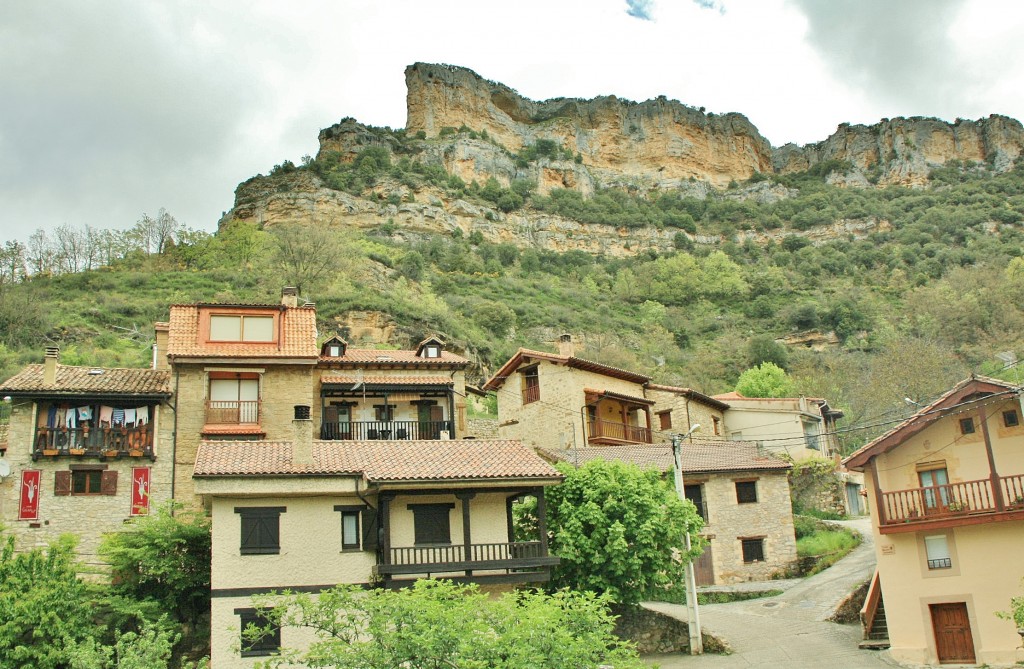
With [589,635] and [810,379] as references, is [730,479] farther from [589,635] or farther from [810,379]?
[810,379]

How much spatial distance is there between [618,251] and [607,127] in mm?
42088

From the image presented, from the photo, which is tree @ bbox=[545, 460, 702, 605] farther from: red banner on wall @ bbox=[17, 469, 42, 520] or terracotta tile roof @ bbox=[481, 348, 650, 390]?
red banner on wall @ bbox=[17, 469, 42, 520]

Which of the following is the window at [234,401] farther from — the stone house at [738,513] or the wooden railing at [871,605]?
the wooden railing at [871,605]

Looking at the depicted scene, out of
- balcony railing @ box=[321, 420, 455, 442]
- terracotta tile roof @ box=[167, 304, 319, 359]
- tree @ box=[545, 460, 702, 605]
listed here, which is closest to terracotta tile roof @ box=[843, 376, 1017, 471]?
tree @ box=[545, 460, 702, 605]

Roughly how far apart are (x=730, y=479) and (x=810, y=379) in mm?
31328

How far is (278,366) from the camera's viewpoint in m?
36.3

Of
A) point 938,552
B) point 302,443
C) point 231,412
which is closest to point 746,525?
point 938,552

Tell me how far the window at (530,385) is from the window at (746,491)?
1260 cm

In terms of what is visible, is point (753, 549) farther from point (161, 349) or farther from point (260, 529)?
point (161, 349)

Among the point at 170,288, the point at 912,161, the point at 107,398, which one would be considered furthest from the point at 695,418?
the point at 912,161

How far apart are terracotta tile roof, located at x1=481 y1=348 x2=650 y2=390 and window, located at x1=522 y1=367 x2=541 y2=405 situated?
0.65 m

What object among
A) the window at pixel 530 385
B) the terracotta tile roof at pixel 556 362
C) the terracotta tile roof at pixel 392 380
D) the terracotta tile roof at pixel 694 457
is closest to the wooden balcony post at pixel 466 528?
the terracotta tile roof at pixel 694 457

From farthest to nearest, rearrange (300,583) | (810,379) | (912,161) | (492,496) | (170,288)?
(912,161) → (170,288) → (810,379) → (492,496) → (300,583)

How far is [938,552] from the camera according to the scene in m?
27.0
